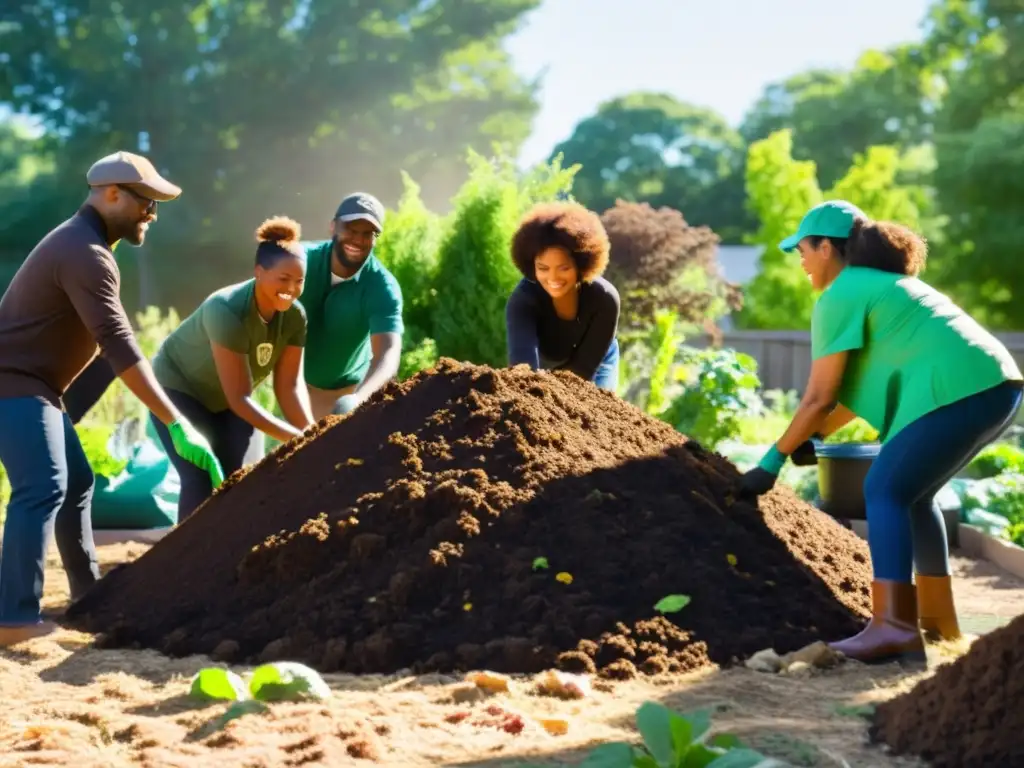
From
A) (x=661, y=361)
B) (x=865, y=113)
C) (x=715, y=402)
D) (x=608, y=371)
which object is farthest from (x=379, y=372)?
(x=865, y=113)

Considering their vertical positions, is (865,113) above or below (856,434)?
above

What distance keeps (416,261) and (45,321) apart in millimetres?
5815

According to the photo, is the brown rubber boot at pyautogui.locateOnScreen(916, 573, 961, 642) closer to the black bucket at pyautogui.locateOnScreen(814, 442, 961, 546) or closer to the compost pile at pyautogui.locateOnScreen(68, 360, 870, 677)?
the compost pile at pyautogui.locateOnScreen(68, 360, 870, 677)

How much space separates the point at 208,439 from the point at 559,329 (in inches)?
60.9

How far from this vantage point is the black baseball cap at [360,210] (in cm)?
520

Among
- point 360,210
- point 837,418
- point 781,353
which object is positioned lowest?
point 837,418

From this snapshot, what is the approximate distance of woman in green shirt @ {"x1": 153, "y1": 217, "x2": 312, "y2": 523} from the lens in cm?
472

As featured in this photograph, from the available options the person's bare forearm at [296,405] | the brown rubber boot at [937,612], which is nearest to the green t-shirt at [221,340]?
the person's bare forearm at [296,405]

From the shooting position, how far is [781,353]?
59.0 ft

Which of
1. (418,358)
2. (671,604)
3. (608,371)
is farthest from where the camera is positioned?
(418,358)

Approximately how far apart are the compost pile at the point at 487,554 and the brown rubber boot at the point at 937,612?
22 cm

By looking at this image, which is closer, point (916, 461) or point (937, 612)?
point (916, 461)

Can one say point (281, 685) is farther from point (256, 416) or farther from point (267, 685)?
point (256, 416)

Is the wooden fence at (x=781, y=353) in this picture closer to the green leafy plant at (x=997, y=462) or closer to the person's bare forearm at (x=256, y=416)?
the green leafy plant at (x=997, y=462)
